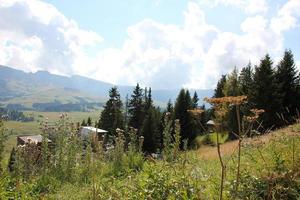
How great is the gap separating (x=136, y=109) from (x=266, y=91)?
32.1m

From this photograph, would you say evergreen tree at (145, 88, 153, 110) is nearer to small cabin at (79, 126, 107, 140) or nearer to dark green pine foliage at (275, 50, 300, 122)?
dark green pine foliage at (275, 50, 300, 122)

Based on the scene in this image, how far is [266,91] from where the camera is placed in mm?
37375

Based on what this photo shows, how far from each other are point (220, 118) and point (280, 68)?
→ 3823cm

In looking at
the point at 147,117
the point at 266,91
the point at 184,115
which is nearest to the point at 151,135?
the point at 147,117

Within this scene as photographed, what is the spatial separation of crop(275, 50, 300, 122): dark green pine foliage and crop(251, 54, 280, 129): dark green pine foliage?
0.63m

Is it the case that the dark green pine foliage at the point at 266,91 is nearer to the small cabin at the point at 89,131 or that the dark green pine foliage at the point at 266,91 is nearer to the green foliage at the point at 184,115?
the green foliage at the point at 184,115

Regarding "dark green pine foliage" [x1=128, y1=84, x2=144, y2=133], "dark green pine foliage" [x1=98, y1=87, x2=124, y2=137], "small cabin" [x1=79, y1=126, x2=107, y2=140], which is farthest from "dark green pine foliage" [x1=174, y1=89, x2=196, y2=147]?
"small cabin" [x1=79, y1=126, x2=107, y2=140]

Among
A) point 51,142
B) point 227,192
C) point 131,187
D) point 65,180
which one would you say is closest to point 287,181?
point 227,192

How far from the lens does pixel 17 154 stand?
7809 mm

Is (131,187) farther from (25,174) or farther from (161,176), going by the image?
(25,174)

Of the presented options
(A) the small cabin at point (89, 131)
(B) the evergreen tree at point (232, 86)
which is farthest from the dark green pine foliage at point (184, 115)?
(A) the small cabin at point (89, 131)

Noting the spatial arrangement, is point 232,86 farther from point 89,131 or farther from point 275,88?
point 89,131

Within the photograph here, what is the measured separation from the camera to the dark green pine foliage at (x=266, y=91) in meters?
36.1

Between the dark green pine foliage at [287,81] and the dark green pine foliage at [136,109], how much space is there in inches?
A: 1158
